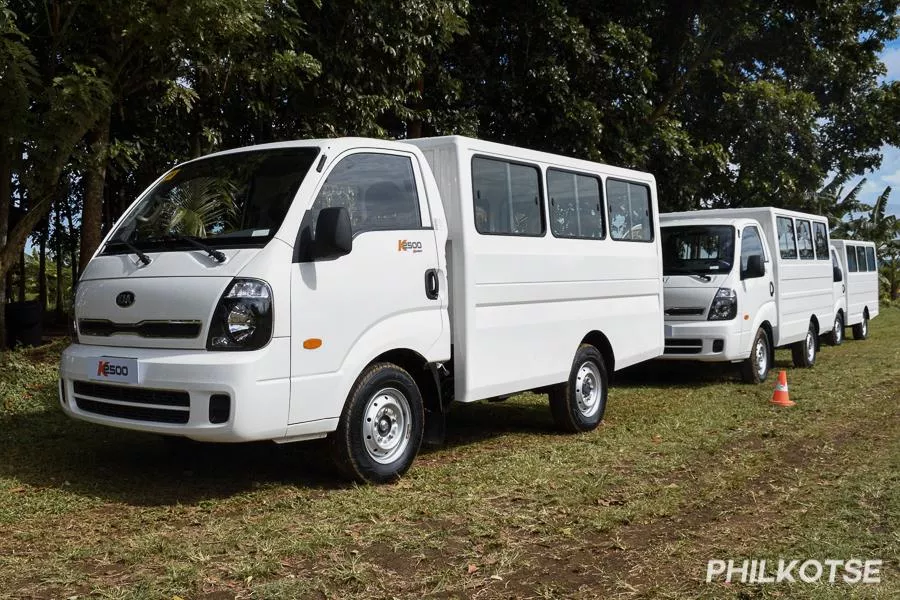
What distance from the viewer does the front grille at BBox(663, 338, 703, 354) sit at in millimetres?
10812

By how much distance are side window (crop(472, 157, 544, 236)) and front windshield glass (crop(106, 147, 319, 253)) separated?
139 cm

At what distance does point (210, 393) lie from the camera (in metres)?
5.00

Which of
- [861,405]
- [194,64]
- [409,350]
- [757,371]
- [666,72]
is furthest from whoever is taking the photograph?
[666,72]

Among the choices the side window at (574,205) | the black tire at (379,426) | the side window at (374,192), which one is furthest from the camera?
the side window at (574,205)

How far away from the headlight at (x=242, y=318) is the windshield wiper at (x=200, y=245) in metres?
0.24

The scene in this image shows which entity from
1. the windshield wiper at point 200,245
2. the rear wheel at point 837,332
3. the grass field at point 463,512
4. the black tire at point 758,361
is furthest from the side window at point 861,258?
the windshield wiper at point 200,245

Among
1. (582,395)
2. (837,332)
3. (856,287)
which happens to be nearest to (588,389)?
(582,395)

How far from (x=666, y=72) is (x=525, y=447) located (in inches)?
520

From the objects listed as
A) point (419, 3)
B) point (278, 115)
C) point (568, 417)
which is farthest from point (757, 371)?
point (278, 115)

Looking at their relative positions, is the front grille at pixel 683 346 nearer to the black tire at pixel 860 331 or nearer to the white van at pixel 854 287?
the white van at pixel 854 287

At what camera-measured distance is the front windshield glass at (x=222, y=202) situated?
5.46 metres

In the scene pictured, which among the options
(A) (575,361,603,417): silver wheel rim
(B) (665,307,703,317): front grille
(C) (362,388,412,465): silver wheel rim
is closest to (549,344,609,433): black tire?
(A) (575,361,603,417): silver wheel rim

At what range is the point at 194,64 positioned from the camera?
1030 centimetres

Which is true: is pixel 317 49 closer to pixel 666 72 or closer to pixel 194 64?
pixel 194 64
